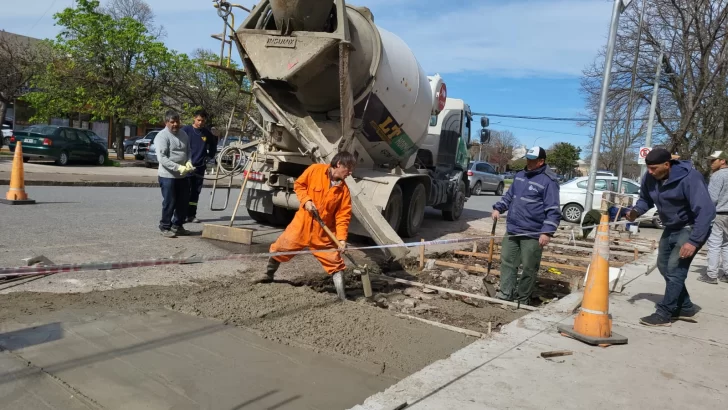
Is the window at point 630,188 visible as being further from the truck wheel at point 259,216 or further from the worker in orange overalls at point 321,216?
the worker in orange overalls at point 321,216

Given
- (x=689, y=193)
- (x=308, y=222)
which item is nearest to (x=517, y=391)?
(x=308, y=222)

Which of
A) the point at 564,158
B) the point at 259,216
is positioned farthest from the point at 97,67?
the point at 564,158

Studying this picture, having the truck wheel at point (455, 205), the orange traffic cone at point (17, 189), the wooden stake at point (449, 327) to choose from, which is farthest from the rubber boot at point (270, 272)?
the truck wheel at point (455, 205)

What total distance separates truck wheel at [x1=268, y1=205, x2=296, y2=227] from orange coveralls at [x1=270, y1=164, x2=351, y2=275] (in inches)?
162

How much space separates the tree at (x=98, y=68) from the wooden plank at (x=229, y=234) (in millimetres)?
19147

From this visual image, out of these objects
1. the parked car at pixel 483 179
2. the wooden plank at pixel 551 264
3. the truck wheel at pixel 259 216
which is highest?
the parked car at pixel 483 179

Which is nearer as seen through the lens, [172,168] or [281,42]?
[172,168]

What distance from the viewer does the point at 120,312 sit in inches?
170

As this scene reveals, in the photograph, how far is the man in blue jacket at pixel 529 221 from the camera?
560 cm

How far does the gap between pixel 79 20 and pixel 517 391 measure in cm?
2590

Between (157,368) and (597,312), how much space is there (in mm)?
3455

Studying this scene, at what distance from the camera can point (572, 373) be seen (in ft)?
12.5

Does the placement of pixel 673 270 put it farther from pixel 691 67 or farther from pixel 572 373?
pixel 691 67

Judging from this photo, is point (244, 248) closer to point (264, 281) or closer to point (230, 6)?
point (264, 281)
